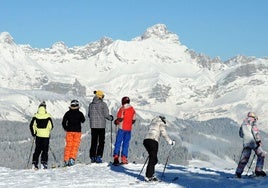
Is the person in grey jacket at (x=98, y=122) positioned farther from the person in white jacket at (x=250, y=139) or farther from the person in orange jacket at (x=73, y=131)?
the person in white jacket at (x=250, y=139)

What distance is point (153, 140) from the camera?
A: 1927cm

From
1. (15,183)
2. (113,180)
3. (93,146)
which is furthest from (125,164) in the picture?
(15,183)

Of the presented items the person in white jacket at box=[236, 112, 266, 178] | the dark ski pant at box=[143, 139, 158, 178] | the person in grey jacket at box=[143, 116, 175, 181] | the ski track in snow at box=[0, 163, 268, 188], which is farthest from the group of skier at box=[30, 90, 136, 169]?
the person in white jacket at box=[236, 112, 266, 178]

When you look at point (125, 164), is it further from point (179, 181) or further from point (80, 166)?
point (179, 181)

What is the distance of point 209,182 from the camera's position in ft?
62.6

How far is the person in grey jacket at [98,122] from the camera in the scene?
79.0ft

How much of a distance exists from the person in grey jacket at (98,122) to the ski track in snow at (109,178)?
3.05 feet

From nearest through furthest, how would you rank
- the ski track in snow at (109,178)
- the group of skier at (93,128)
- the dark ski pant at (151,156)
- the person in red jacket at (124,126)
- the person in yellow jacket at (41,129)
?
the ski track in snow at (109,178) → the dark ski pant at (151,156) → the person in red jacket at (124,126) → the group of skier at (93,128) → the person in yellow jacket at (41,129)

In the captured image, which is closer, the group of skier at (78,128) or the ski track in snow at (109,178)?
the ski track in snow at (109,178)

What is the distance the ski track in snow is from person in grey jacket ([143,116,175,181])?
442mm

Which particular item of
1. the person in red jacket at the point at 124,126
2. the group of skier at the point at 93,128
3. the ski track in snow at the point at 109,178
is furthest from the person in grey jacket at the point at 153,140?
the person in red jacket at the point at 124,126

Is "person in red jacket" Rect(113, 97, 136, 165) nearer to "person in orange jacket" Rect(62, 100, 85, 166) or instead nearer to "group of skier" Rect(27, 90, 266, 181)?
"group of skier" Rect(27, 90, 266, 181)

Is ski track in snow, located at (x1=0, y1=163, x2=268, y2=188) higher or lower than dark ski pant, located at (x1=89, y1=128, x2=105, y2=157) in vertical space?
lower

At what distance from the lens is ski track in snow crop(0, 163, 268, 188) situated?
18.4 m
